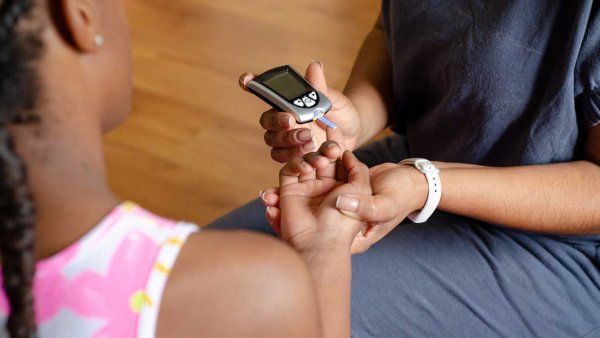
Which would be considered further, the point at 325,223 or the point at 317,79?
the point at 317,79

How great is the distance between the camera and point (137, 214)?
558 mm

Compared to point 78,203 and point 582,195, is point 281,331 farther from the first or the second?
point 582,195

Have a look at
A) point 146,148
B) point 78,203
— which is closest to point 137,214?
point 78,203

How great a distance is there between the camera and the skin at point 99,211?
1.69 ft

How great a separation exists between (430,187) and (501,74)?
17 centimetres

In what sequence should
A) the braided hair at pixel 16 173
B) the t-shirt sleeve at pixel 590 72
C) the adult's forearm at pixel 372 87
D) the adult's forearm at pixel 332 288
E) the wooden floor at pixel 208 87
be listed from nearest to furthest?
the braided hair at pixel 16 173 → the adult's forearm at pixel 332 288 → the t-shirt sleeve at pixel 590 72 → the adult's forearm at pixel 372 87 → the wooden floor at pixel 208 87

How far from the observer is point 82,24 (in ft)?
1.72

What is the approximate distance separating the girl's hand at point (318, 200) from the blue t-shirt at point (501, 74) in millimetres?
176

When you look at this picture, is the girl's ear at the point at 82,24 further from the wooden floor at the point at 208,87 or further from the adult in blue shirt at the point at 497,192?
the wooden floor at the point at 208,87

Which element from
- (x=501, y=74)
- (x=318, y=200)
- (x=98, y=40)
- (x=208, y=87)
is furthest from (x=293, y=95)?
(x=208, y=87)

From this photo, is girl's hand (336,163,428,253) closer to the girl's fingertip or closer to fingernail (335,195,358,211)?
fingernail (335,195,358,211)

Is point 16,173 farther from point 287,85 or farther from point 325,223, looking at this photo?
point 287,85

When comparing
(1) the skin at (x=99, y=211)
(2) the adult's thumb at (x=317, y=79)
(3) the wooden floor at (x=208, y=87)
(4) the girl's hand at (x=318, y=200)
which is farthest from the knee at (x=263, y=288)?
(3) the wooden floor at (x=208, y=87)

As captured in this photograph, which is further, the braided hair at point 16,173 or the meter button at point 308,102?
the meter button at point 308,102
